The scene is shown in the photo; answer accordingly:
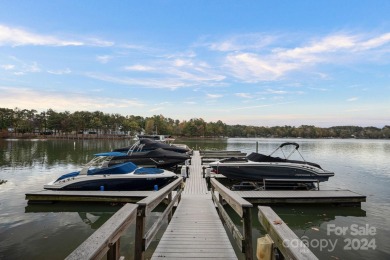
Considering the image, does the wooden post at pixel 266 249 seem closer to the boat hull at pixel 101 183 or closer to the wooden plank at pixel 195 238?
the wooden plank at pixel 195 238

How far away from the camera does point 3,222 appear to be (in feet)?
28.2

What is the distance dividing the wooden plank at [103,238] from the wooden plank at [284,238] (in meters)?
1.74

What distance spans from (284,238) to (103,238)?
1810 mm

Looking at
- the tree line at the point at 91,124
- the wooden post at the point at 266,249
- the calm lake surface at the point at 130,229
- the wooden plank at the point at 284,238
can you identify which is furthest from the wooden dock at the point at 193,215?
the tree line at the point at 91,124

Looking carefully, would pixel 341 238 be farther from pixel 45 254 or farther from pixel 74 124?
pixel 74 124

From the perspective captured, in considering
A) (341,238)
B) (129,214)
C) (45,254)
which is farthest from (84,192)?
(341,238)

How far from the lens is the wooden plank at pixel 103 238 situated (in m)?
2.26

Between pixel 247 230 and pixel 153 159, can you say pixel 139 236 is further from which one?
pixel 153 159

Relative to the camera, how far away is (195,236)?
521cm

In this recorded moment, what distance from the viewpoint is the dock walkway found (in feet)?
14.6

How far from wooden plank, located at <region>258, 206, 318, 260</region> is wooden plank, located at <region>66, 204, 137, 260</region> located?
1741mm

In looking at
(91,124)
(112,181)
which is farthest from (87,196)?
(91,124)

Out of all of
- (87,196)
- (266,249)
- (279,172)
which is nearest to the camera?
(266,249)

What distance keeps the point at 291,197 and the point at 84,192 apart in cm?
795
